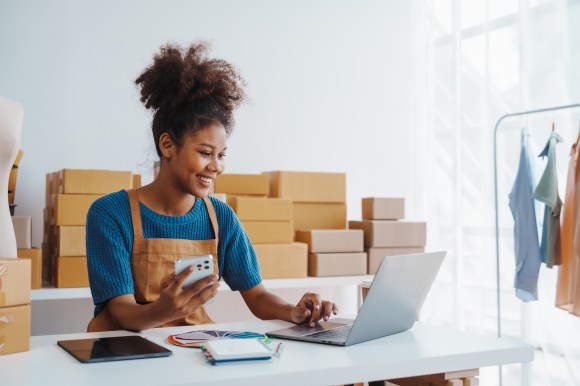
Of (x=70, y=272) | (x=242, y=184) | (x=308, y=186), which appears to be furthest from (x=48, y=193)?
(x=308, y=186)

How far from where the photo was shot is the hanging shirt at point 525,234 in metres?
2.81

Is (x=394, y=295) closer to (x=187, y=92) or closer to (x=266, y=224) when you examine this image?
(x=187, y=92)

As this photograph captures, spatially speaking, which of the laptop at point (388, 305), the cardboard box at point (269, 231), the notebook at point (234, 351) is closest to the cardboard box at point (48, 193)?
the cardboard box at point (269, 231)

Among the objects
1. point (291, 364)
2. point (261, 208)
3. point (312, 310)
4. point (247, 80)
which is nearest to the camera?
point (291, 364)

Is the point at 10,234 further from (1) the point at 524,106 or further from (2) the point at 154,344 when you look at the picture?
(1) the point at 524,106

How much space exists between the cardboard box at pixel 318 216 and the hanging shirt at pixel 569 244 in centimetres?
105

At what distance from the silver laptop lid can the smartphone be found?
1.05 ft

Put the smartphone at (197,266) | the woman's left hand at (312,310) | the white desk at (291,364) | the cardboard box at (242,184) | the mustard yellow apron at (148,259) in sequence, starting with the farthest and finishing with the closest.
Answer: the cardboard box at (242,184) → the mustard yellow apron at (148,259) → the woman's left hand at (312,310) → the smartphone at (197,266) → the white desk at (291,364)

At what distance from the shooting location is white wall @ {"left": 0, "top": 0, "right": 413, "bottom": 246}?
118 inches

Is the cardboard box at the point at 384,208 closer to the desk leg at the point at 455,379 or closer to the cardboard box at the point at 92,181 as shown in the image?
the cardboard box at the point at 92,181

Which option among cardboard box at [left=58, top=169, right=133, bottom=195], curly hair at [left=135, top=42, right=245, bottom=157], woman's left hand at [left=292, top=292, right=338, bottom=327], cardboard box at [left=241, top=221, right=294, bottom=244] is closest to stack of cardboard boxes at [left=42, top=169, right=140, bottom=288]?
cardboard box at [left=58, top=169, right=133, bottom=195]

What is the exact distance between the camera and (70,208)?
8.71ft

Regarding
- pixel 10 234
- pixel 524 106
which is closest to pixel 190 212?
pixel 10 234

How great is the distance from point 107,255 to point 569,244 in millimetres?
1874
